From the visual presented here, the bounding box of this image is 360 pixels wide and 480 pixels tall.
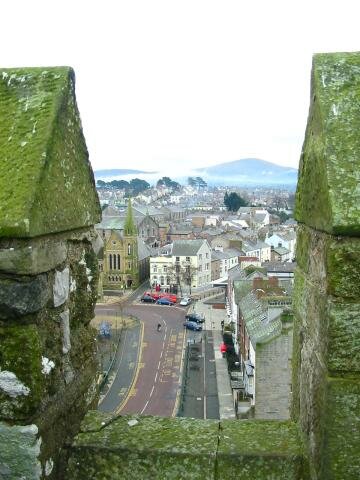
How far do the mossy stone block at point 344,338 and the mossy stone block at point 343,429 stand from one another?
2.9 inches

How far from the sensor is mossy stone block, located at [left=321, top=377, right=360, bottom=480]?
2523mm

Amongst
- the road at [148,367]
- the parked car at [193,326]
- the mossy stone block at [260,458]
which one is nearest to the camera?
the mossy stone block at [260,458]

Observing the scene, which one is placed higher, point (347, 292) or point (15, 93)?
point (15, 93)

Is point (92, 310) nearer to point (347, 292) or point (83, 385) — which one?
point (83, 385)

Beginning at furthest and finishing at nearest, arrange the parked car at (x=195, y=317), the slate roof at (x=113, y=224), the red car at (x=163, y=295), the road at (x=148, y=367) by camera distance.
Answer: the slate roof at (x=113, y=224), the red car at (x=163, y=295), the parked car at (x=195, y=317), the road at (x=148, y=367)

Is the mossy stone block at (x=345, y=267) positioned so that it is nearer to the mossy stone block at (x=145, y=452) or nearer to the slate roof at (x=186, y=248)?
the mossy stone block at (x=145, y=452)

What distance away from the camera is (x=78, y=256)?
3.25 m

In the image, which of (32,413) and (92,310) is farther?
A: (92,310)

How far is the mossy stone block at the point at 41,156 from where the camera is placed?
2.57 meters

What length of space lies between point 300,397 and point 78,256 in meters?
1.58

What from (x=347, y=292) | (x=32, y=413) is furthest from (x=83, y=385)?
(x=347, y=292)

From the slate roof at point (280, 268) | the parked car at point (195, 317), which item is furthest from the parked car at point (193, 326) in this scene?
the slate roof at point (280, 268)

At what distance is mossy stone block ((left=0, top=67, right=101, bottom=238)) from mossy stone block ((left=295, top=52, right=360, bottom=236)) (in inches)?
51.5

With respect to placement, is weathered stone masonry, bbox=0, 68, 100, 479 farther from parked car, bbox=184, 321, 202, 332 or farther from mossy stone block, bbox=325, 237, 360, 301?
parked car, bbox=184, 321, 202, 332
